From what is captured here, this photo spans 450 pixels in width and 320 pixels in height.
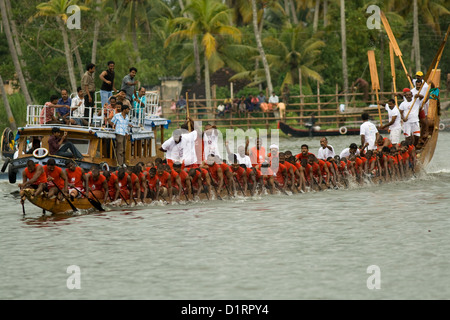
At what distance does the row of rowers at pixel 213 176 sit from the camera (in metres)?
18.8

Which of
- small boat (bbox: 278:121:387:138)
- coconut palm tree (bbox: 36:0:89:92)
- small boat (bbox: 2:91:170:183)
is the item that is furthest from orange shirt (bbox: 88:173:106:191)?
small boat (bbox: 278:121:387:138)

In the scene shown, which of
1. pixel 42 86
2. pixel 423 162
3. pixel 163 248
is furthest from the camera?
pixel 42 86

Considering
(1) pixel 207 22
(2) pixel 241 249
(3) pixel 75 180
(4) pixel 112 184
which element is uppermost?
(1) pixel 207 22

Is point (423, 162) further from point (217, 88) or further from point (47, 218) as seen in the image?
point (217, 88)

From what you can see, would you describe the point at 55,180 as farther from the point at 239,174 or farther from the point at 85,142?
the point at 239,174

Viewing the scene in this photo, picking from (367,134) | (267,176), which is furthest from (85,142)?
(367,134)

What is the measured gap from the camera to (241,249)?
16.2 metres

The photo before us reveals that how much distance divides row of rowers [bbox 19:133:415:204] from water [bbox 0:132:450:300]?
41 cm

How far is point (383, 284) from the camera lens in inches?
522

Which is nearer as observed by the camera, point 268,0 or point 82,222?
point 82,222

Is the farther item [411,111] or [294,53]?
[294,53]

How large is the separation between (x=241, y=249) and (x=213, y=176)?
5.12m
